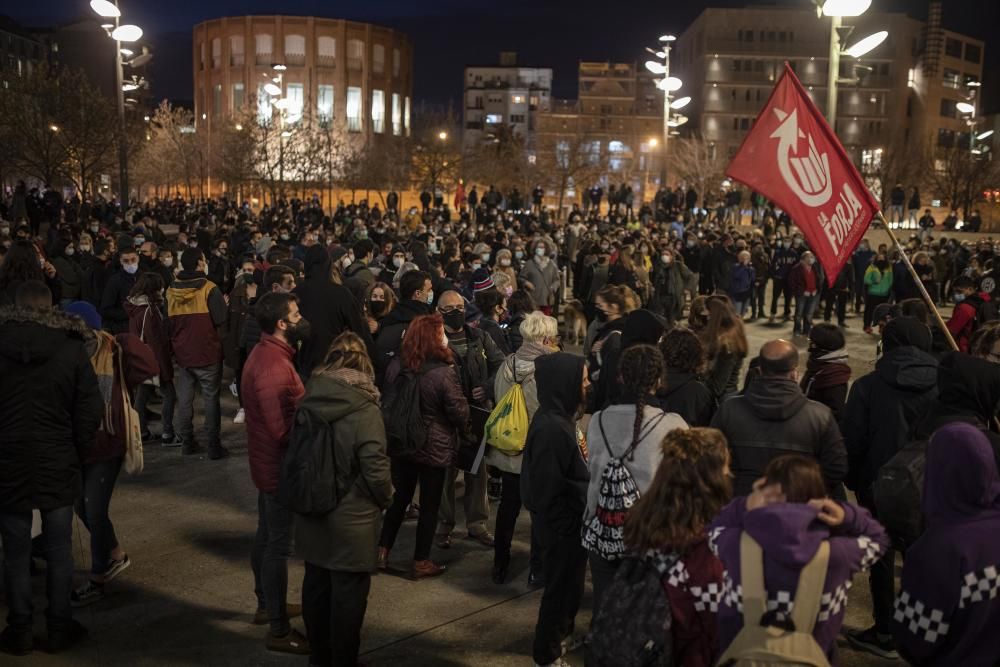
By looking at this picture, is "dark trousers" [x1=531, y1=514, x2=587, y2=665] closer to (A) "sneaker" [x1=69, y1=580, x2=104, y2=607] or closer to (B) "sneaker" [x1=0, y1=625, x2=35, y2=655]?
(B) "sneaker" [x1=0, y1=625, x2=35, y2=655]

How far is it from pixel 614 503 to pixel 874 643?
7.76 feet

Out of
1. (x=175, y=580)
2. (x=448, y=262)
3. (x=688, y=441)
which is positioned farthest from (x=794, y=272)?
(x=688, y=441)

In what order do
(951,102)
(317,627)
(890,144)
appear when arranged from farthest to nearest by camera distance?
(951,102)
(890,144)
(317,627)

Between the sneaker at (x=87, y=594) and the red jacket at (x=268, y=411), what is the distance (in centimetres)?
168

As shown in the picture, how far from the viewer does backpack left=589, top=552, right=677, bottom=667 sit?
3641 millimetres

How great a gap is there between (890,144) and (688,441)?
6135cm

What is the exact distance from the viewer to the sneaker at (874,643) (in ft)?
18.4

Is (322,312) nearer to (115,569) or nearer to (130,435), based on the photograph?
(130,435)

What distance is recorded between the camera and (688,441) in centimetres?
373

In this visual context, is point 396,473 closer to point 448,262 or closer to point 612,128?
point 448,262

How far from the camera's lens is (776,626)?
11.0ft

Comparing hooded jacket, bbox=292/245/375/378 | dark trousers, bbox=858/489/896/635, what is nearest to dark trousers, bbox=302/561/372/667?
dark trousers, bbox=858/489/896/635

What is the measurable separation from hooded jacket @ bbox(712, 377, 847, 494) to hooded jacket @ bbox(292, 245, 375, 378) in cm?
413

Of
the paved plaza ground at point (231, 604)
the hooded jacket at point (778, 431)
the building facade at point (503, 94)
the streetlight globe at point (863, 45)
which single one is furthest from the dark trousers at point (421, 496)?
the building facade at point (503, 94)
